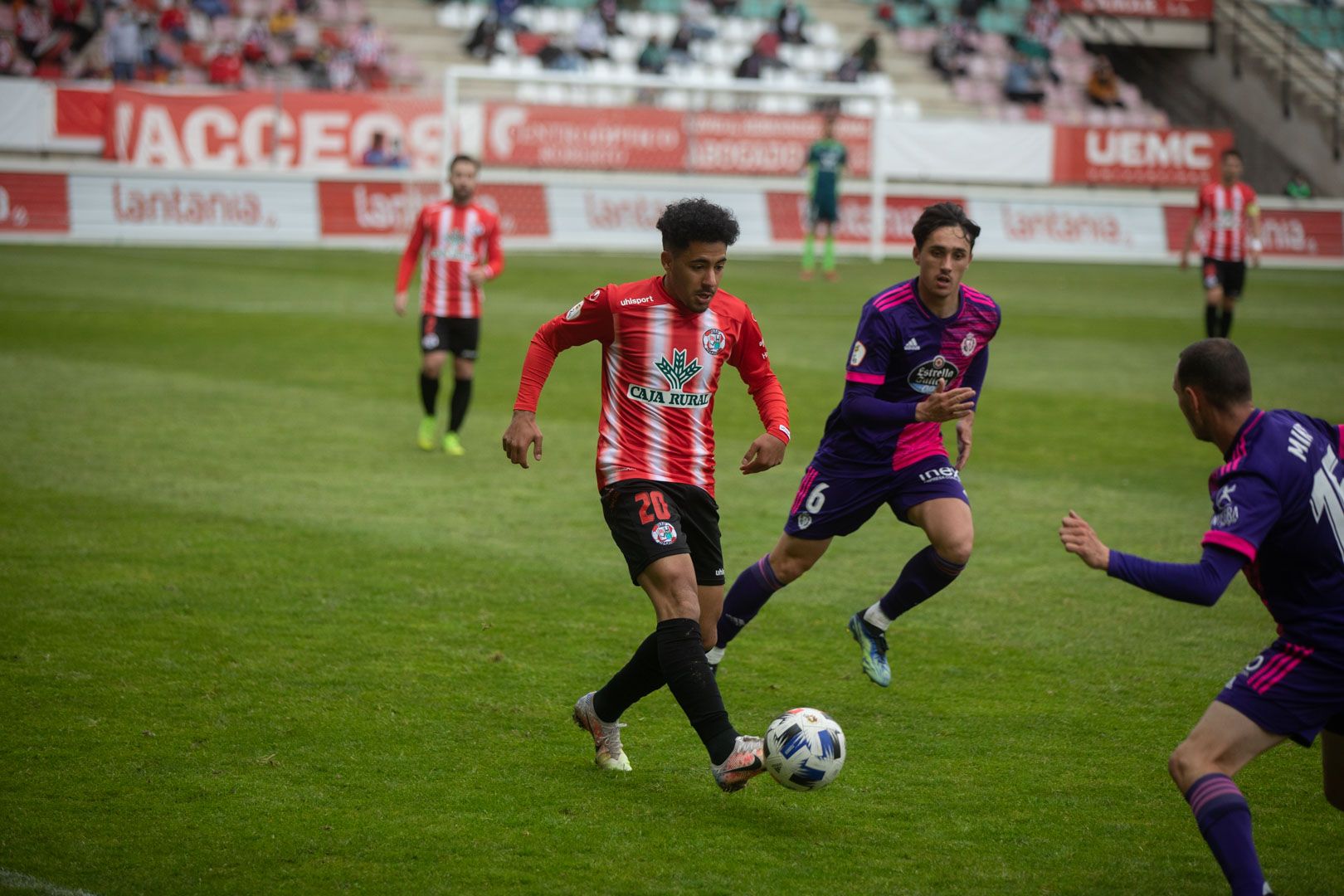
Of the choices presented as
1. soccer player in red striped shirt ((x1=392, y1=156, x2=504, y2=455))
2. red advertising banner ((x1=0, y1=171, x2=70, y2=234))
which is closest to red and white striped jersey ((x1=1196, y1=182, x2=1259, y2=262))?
soccer player in red striped shirt ((x1=392, y1=156, x2=504, y2=455))

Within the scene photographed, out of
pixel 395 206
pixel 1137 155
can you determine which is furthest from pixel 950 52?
pixel 395 206

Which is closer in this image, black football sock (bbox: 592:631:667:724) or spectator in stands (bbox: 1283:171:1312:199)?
black football sock (bbox: 592:631:667:724)

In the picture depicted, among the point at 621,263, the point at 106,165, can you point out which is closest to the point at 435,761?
the point at 621,263

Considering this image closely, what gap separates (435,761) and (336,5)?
1236 inches

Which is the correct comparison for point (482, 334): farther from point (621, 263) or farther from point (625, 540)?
point (625, 540)

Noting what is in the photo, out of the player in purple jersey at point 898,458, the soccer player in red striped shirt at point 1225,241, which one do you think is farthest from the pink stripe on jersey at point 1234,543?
the soccer player in red striped shirt at point 1225,241

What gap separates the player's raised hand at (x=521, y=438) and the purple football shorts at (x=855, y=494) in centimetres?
145

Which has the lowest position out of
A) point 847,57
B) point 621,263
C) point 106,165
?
point 621,263

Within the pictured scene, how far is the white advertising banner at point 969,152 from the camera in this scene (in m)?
33.1

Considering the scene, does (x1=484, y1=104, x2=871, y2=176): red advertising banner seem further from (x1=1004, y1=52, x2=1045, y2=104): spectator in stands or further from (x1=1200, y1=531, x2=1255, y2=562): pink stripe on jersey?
(x1=1200, y1=531, x2=1255, y2=562): pink stripe on jersey

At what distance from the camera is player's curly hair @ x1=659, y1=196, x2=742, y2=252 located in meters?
5.05

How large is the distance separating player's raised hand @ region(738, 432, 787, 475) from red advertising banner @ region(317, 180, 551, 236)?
23.8 metres

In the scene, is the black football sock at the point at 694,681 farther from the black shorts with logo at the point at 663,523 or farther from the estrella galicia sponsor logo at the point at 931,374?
the estrella galicia sponsor logo at the point at 931,374

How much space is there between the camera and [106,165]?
86.8 ft
